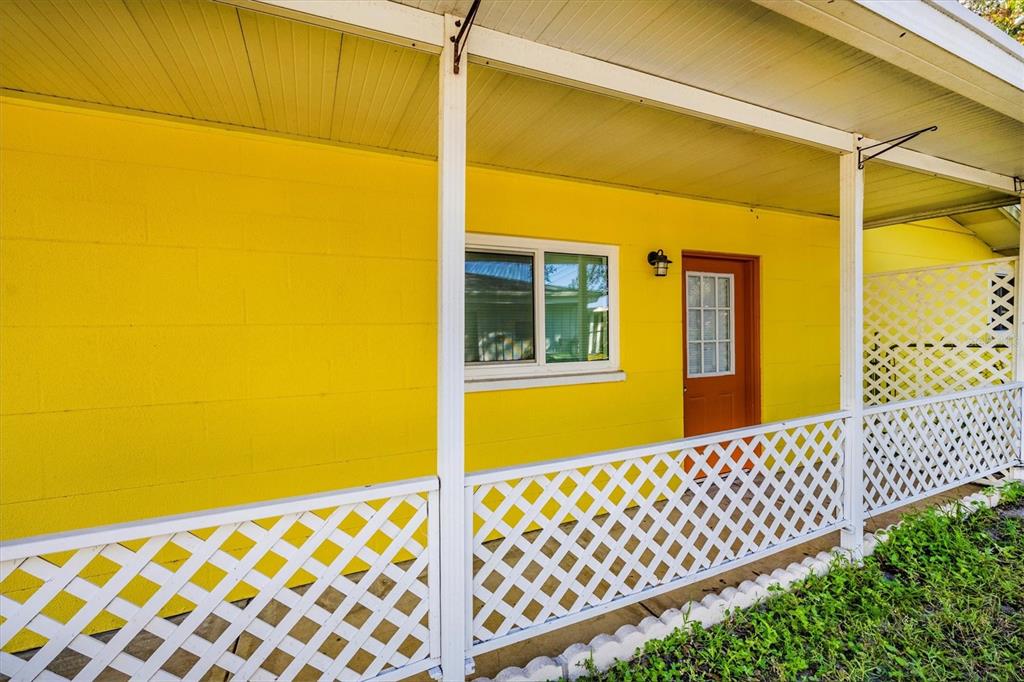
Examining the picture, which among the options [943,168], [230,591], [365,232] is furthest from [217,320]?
[943,168]

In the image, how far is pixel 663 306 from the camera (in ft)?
12.5

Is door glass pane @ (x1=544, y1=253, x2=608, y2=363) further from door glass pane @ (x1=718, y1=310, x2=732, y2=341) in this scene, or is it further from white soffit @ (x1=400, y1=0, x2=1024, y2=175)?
white soffit @ (x1=400, y1=0, x2=1024, y2=175)

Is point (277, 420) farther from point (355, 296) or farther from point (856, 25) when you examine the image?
point (856, 25)

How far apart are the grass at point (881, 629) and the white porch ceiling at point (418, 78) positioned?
2.57 meters

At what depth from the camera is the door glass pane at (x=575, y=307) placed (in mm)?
3434

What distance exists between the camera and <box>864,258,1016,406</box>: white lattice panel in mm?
4148

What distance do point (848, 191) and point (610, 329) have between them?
1721 millimetres

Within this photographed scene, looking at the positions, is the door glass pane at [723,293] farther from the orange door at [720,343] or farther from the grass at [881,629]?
the grass at [881,629]

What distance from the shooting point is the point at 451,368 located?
1764 millimetres

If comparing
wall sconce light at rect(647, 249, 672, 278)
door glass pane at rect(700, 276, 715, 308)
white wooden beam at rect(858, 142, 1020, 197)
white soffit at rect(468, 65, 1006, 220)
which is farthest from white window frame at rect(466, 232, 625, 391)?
white wooden beam at rect(858, 142, 1020, 197)

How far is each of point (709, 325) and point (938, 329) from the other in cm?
232

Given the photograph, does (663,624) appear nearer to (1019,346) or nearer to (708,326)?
(708,326)

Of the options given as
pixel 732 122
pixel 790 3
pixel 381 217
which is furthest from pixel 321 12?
pixel 732 122

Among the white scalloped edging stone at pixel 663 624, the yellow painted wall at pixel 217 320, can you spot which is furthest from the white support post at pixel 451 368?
the yellow painted wall at pixel 217 320
